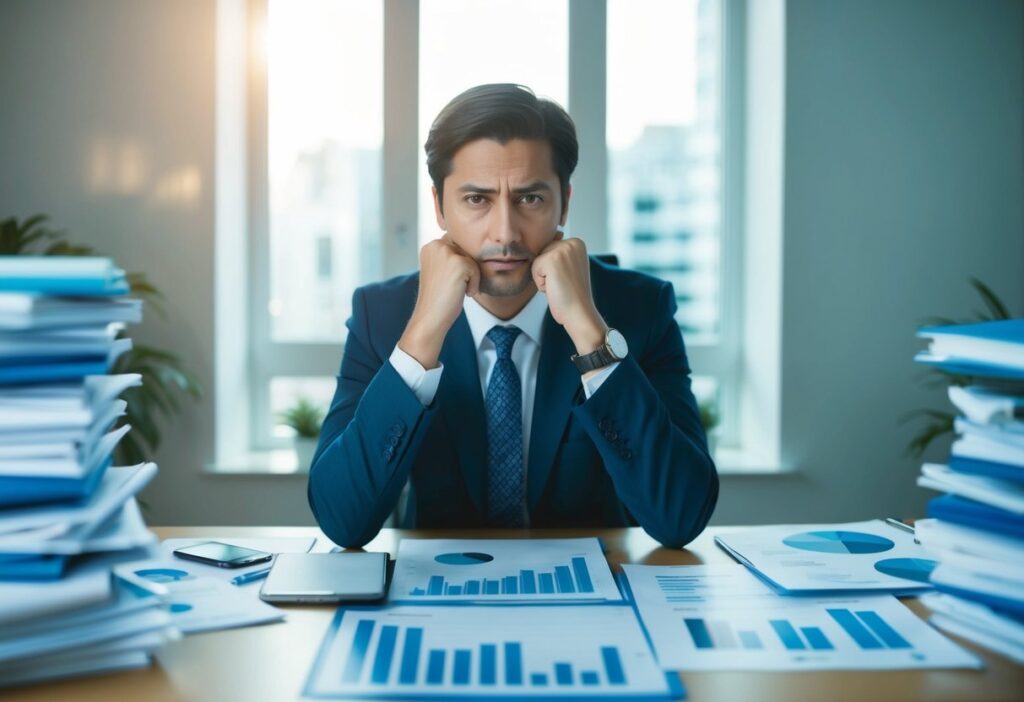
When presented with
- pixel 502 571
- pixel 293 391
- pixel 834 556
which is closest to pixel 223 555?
pixel 502 571

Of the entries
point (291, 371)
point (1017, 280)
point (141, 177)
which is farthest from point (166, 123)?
point (1017, 280)

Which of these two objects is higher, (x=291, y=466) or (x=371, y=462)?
(x=371, y=462)

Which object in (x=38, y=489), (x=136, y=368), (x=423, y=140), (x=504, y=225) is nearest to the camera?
(x=38, y=489)

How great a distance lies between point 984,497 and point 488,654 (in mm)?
529

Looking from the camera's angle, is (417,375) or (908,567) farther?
(417,375)

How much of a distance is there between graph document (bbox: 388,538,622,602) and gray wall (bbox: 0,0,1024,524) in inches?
75.6

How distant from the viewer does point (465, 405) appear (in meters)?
1.73

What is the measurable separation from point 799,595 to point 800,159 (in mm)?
2314

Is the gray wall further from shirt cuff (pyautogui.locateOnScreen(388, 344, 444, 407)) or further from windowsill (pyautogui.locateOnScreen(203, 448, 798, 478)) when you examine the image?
shirt cuff (pyautogui.locateOnScreen(388, 344, 444, 407))

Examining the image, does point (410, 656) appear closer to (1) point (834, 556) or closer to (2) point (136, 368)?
(1) point (834, 556)

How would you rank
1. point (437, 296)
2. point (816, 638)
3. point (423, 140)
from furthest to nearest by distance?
point (423, 140) → point (437, 296) → point (816, 638)

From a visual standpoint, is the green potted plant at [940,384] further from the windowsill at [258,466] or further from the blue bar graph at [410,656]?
the blue bar graph at [410,656]

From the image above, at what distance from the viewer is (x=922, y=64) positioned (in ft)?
10.4

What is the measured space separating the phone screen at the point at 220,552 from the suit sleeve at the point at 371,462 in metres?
0.17
